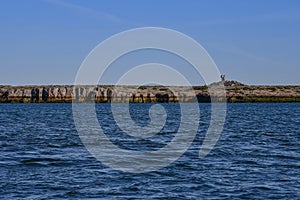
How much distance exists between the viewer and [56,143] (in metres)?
41.1

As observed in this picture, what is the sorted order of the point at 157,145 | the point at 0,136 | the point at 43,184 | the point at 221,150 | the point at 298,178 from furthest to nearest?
the point at 0,136 → the point at 157,145 → the point at 221,150 → the point at 298,178 → the point at 43,184

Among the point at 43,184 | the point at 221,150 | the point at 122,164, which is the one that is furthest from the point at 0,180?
the point at 221,150

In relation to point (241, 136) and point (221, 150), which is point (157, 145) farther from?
point (241, 136)

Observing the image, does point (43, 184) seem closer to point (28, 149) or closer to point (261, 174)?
point (261, 174)

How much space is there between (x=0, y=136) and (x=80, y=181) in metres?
25.5

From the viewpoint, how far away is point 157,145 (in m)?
40.7

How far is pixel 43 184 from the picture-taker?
2364cm

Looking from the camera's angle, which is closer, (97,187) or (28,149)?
(97,187)

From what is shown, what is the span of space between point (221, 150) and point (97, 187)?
1517cm

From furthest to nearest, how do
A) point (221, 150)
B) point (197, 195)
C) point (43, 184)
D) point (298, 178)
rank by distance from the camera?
1. point (221, 150)
2. point (298, 178)
3. point (43, 184)
4. point (197, 195)

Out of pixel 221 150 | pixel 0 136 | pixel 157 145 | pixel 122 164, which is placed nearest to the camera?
pixel 122 164

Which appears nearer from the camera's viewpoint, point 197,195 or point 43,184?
point 197,195

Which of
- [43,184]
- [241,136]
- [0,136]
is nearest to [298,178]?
[43,184]

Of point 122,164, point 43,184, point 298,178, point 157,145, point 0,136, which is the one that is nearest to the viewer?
point 43,184
